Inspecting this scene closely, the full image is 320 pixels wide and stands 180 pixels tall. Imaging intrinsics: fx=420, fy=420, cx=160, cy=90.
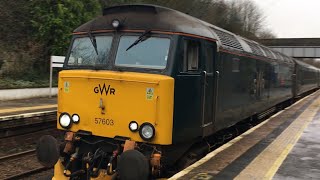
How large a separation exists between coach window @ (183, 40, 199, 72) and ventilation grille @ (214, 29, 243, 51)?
55.6 inches

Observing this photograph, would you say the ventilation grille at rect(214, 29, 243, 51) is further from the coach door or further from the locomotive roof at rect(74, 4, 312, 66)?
the coach door

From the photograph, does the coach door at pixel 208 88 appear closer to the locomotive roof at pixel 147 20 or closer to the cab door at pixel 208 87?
the cab door at pixel 208 87

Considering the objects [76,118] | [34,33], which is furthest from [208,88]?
[34,33]

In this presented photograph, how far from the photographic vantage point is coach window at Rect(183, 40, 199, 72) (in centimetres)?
672

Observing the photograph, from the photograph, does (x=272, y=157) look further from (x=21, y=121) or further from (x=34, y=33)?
(x=34, y=33)

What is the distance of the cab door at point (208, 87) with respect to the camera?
721 centimetres

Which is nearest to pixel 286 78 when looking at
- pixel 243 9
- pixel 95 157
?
pixel 95 157

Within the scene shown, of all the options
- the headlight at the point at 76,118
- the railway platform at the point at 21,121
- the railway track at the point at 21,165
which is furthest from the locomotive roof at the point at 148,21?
the railway platform at the point at 21,121

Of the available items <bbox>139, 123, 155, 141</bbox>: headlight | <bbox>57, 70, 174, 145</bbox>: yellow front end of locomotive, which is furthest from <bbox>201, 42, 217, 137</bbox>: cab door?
<bbox>139, 123, 155, 141</bbox>: headlight

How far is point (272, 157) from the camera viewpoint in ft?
24.8

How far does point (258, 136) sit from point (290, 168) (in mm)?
3188

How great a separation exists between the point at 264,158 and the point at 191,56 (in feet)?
7.50

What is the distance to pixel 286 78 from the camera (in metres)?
18.2

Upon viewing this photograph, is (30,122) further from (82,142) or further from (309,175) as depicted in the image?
(309,175)
